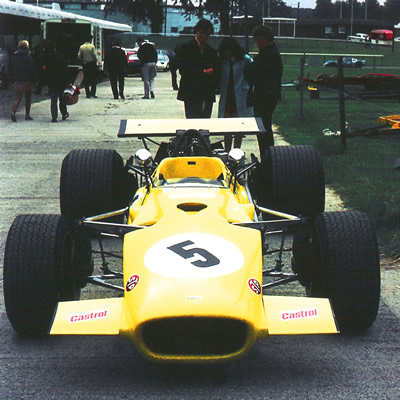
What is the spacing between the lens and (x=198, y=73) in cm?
→ 1071

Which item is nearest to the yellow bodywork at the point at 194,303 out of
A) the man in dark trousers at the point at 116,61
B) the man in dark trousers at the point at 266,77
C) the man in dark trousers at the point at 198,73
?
the man in dark trousers at the point at 266,77

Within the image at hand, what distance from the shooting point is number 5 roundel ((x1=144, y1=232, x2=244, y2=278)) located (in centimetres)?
428

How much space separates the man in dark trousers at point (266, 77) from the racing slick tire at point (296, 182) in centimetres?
330

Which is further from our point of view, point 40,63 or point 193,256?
point 40,63

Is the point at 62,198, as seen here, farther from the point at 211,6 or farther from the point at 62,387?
the point at 211,6

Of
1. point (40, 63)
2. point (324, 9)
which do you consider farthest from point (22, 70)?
point (324, 9)

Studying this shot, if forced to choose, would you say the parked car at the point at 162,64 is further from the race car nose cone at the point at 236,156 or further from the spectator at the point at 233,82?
the race car nose cone at the point at 236,156

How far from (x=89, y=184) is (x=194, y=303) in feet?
10.5

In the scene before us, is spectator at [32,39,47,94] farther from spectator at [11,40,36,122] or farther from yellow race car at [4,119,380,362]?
yellow race car at [4,119,380,362]

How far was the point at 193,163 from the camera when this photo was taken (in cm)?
635

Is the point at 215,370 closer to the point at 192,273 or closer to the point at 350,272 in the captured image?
the point at 192,273

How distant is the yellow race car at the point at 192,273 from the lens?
160 inches

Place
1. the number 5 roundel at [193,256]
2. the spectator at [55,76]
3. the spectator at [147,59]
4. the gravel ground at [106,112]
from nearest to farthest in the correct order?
the number 5 roundel at [193,256] → the gravel ground at [106,112] → the spectator at [55,76] → the spectator at [147,59]

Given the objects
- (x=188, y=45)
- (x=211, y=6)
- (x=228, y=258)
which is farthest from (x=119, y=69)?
(x=211, y=6)
